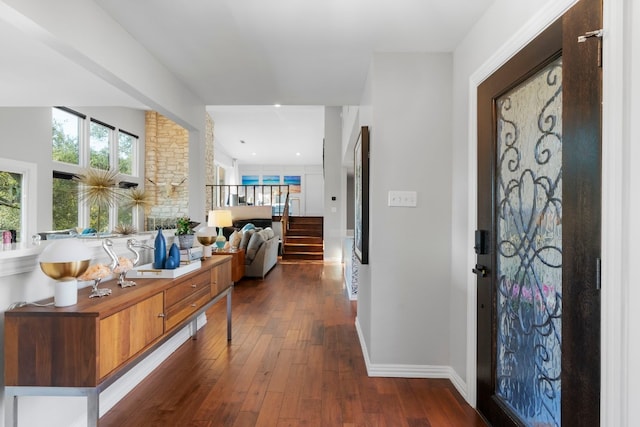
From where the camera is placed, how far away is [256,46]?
2.56 m

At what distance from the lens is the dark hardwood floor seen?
81.8 inches

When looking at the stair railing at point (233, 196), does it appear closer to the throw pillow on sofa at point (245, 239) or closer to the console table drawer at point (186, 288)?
the throw pillow on sofa at point (245, 239)

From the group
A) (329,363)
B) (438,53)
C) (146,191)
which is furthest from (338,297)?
(146,191)

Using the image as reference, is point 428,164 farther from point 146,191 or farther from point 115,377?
point 146,191

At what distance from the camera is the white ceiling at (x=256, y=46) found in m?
2.09

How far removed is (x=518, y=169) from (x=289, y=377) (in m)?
Answer: 2.12

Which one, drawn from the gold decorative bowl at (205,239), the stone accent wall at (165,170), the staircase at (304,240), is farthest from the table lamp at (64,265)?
the stone accent wall at (165,170)

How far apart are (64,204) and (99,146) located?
1825mm

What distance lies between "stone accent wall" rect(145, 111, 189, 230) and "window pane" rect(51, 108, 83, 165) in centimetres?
211

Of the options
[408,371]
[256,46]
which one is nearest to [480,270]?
[408,371]

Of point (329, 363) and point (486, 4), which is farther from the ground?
point (486, 4)

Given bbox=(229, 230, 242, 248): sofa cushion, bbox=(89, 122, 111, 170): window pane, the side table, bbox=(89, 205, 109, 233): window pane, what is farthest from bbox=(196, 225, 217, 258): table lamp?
bbox=(89, 122, 111, 170): window pane

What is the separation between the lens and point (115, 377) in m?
1.54

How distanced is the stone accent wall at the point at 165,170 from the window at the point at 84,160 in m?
0.38
